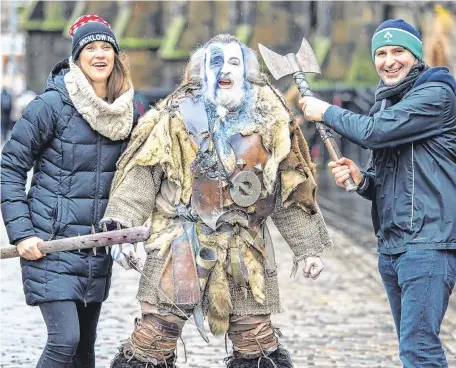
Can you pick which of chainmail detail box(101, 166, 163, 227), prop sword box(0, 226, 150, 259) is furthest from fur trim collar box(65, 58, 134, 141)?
prop sword box(0, 226, 150, 259)

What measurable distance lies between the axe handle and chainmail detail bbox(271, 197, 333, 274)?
0.33m

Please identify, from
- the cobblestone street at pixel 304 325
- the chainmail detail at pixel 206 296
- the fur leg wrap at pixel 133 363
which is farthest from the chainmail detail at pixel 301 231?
the cobblestone street at pixel 304 325

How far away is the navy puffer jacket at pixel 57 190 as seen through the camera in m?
5.68

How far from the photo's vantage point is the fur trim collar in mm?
5754

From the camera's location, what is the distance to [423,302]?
17.3 ft

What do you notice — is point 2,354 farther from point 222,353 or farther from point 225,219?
point 225,219

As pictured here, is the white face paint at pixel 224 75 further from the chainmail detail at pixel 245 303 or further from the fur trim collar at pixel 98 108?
the chainmail detail at pixel 245 303

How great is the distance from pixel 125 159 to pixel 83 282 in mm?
617

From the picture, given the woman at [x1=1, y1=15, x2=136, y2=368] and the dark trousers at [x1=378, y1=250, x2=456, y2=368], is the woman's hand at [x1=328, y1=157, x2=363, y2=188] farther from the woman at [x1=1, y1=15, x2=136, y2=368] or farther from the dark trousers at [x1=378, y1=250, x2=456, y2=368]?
the woman at [x1=1, y1=15, x2=136, y2=368]

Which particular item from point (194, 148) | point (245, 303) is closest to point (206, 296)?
point (245, 303)

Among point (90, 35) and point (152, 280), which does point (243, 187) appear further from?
point (90, 35)

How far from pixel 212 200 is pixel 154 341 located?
0.69 meters

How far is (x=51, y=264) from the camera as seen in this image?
571 centimetres

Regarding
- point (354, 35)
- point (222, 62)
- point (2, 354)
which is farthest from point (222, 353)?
point (354, 35)
